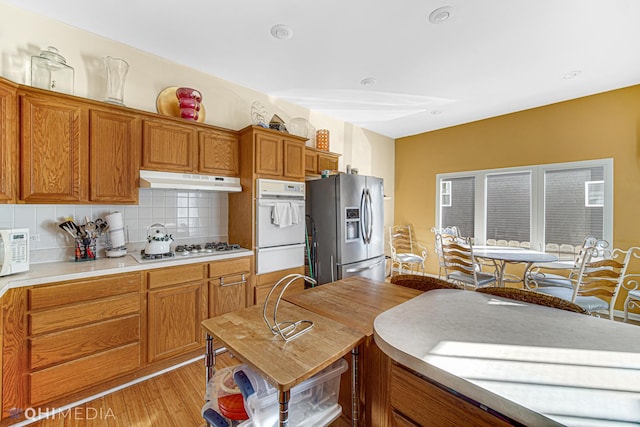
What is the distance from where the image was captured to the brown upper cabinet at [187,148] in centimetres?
223

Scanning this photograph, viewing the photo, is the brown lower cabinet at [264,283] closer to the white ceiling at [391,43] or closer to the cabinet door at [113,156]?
the cabinet door at [113,156]

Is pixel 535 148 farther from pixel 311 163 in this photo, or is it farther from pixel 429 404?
pixel 429 404

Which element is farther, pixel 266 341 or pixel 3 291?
pixel 3 291

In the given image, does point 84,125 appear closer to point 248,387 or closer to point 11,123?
point 11,123

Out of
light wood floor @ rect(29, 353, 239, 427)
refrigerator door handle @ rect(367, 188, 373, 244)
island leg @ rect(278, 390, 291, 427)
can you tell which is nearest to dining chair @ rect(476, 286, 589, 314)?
island leg @ rect(278, 390, 291, 427)

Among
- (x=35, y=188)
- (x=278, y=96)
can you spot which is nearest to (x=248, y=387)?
(x=35, y=188)

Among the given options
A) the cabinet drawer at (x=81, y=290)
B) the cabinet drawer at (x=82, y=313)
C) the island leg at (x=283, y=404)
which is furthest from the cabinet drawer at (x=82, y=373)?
the island leg at (x=283, y=404)

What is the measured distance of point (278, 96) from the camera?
336 cm

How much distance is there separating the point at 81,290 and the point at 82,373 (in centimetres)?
56

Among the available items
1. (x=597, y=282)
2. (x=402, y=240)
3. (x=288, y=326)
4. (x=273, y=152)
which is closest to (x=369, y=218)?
(x=273, y=152)

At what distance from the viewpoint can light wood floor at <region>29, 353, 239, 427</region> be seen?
64.1 inches

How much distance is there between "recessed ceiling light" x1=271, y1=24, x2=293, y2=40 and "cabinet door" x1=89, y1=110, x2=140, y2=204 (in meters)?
1.34

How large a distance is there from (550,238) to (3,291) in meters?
5.36

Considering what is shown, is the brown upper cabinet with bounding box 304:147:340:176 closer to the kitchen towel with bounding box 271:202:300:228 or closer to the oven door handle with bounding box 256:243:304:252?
the kitchen towel with bounding box 271:202:300:228
